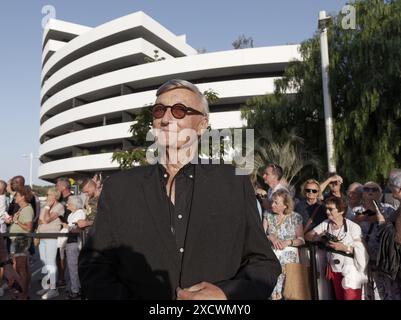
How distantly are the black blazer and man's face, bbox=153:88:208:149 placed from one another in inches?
8.4

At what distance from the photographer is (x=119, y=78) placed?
37.7m

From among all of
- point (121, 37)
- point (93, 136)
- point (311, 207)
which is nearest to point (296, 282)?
point (311, 207)

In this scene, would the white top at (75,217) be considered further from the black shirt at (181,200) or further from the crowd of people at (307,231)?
the black shirt at (181,200)

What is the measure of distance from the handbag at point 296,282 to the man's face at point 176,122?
2.97 m

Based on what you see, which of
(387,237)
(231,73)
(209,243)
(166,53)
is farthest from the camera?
(166,53)

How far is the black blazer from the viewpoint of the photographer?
1394 mm

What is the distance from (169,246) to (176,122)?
54 centimetres

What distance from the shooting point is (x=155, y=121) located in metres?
1.65

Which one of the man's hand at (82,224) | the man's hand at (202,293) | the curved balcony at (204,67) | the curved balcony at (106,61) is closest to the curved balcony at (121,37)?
the curved balcony at (106,61)

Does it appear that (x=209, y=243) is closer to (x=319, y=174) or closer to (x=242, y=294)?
(x=242, y=294)

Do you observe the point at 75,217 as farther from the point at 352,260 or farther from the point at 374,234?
the point at 374,234

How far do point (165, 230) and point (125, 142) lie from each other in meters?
36.1

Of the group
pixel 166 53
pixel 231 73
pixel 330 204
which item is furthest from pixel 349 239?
pixel 166 53

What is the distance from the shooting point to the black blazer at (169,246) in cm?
139
